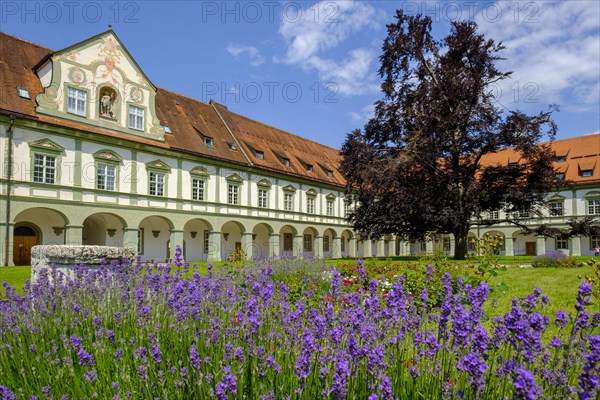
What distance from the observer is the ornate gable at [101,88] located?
845 inches

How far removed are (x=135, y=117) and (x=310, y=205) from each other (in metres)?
16.1

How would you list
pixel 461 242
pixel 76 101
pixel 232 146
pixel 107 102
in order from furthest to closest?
pixel 232 146, pixel 461 242, pixel 107 102, pixel 76 101

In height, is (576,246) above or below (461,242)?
below

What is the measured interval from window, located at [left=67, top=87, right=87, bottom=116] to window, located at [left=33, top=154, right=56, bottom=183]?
260 centimetres

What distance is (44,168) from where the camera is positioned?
68.2 ft

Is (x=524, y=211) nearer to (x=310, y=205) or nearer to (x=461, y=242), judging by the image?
(x=461, y=242)

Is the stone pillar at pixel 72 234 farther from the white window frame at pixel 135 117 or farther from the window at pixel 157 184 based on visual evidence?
the white window frame at pixel 135 117

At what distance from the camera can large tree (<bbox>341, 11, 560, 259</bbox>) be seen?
2331cm

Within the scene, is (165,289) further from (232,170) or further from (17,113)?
(232,170)

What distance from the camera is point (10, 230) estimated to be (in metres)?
19.4

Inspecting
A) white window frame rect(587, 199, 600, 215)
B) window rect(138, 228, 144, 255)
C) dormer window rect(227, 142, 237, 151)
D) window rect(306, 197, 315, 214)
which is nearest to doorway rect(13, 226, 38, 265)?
window rect(138, 228, 144, 255)

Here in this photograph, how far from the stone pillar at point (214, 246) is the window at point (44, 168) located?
9.61 m

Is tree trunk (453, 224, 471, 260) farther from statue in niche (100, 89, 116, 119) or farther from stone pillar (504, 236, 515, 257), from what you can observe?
stone pillar (504, 236, 515, 257)

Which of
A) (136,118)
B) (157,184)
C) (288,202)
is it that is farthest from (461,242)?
(136,118)
